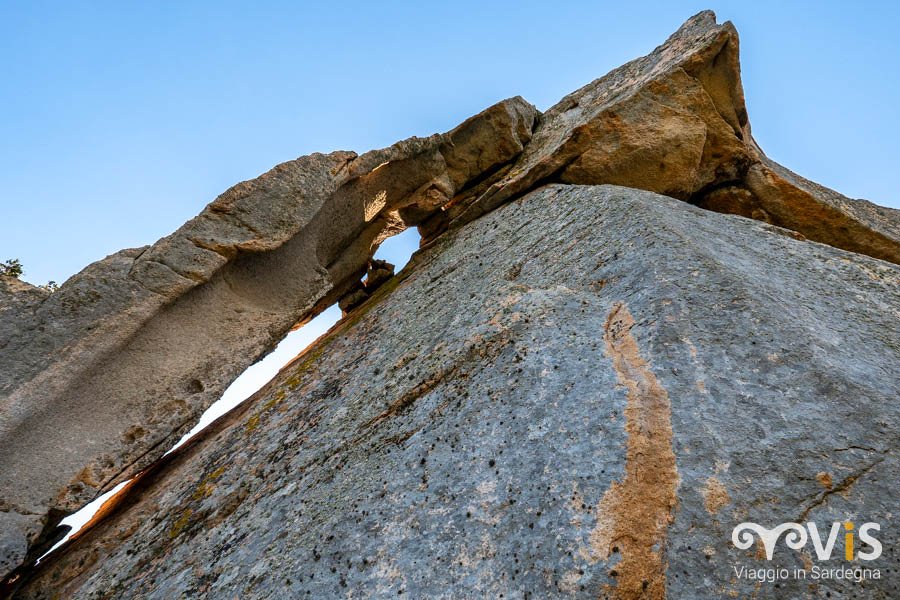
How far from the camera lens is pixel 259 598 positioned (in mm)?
4699

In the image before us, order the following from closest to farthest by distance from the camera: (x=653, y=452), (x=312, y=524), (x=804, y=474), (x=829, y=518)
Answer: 1. (x=829, y=518)
2. (x=804, y=474)
3. (x=653, y=452)
4. (x=312, y=524)

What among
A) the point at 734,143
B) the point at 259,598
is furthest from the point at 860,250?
the point at 259,598

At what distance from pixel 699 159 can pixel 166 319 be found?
32.9ft

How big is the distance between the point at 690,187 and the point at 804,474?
7.81m

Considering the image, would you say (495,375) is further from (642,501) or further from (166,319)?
(166,319)

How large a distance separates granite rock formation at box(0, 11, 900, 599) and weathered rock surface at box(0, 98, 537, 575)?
40mm

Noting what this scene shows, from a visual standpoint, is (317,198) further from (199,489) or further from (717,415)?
(717,415)

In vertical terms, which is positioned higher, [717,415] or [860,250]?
[717,415]

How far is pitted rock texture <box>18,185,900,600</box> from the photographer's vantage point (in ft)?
12.2

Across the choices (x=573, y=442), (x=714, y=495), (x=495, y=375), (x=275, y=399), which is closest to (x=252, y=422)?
(x=275, y=399)

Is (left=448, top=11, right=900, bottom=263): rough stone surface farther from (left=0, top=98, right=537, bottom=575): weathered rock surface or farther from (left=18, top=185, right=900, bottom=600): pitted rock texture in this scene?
(left=18, top=185, right=900, bottom=600): pitted rock texture

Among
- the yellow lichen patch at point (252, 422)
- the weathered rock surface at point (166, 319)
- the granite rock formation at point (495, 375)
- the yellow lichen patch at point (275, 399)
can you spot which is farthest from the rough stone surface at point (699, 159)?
the yellow lichen patch at point (252, 422)

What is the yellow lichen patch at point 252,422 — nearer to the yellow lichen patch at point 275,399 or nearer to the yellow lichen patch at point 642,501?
the yellow lichen patch at point 275,399

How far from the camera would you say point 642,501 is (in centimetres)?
385
